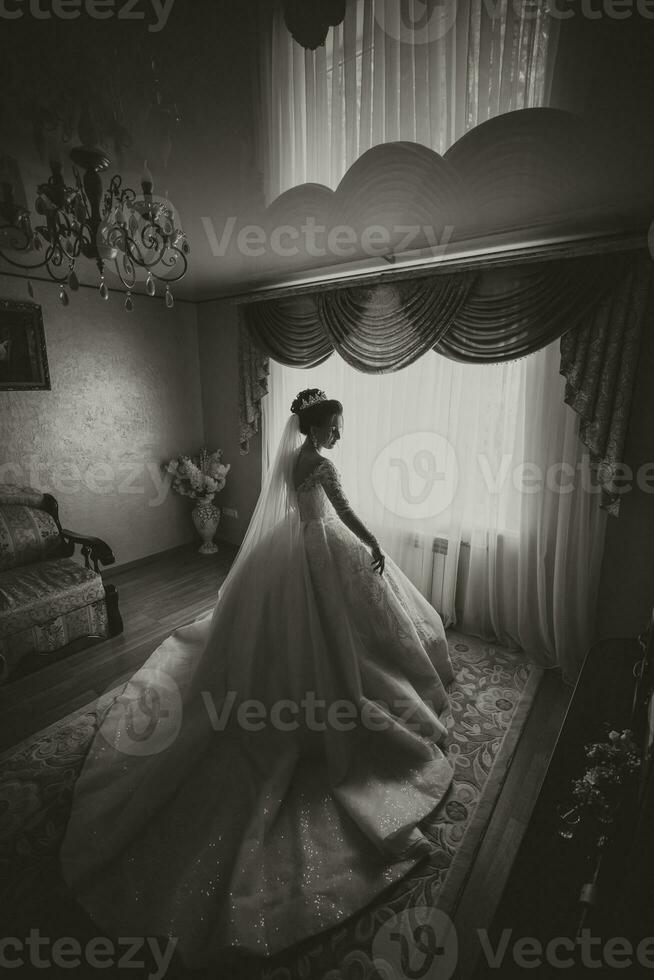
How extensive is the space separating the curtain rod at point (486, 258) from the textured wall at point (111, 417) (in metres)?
1.57

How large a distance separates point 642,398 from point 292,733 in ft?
9.09

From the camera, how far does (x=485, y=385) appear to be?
324 centimetres

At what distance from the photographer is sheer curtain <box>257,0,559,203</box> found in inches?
51.3

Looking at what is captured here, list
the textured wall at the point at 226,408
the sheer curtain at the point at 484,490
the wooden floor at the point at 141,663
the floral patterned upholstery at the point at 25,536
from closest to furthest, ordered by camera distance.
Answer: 1. the wooden floor at the point at 141,663
2. the sheer curtain at the point at 484,490
3. the floral patterned upholstery at the point at 25,536
4. the textured wall at the point at 226,408

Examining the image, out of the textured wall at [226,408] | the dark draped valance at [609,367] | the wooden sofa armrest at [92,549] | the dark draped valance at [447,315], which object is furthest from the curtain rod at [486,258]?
the wooden sofa armrest at [92,549]

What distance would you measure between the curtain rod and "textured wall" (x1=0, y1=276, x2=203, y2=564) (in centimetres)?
157

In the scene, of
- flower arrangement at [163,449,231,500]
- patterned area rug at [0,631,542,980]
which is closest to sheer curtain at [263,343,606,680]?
patterned area rug at [0,631,542,980]

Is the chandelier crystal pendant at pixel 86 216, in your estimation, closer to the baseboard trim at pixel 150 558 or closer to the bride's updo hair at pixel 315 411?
the bride's updo hair at pixel 315 411

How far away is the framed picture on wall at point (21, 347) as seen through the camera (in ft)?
12.0

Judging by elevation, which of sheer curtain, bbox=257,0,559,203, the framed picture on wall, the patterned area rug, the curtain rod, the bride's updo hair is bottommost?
the patterned area rug

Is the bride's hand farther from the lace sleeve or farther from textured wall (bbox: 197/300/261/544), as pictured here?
textured wall (bbox: 197/300/261/544)

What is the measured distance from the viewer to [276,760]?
219 centimetres

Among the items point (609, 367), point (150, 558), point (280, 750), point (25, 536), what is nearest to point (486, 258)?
point (609, 367)

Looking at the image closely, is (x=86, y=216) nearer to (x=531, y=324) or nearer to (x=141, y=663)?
(x=531, y=324)
